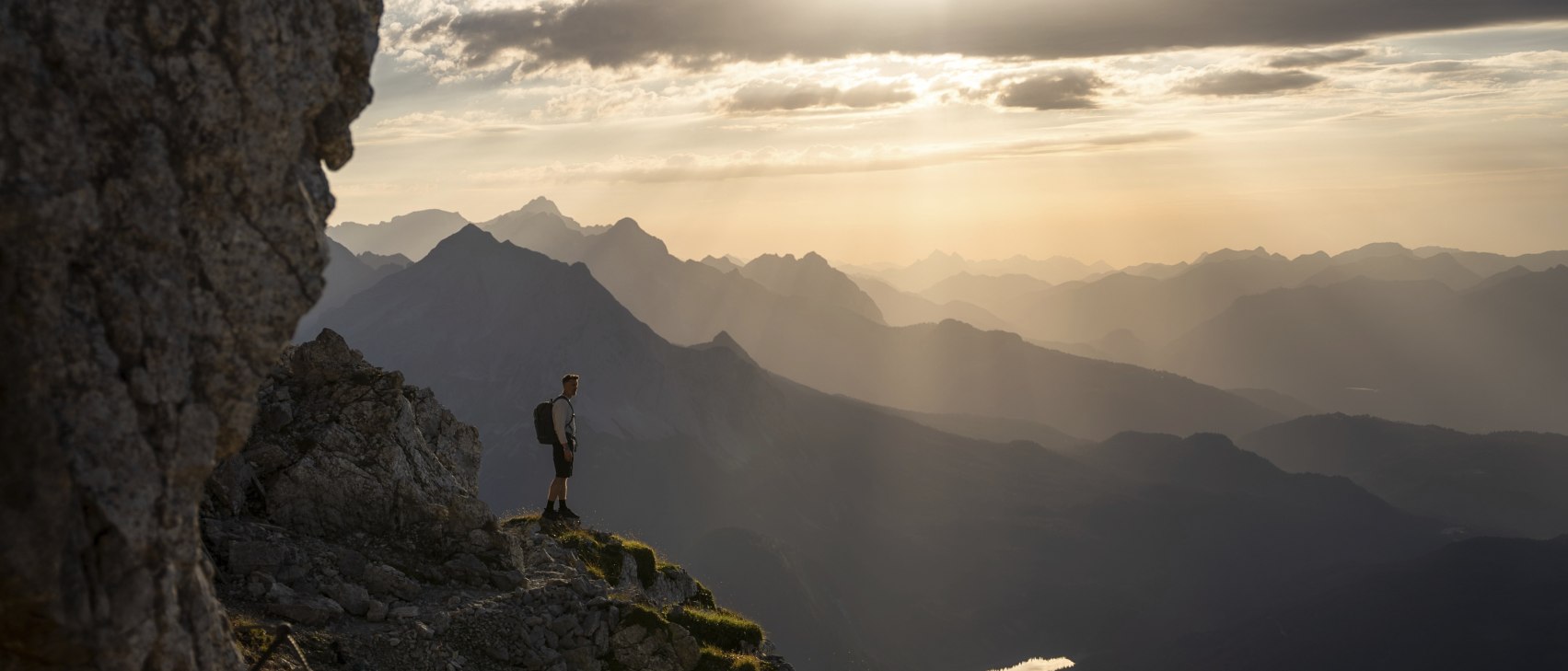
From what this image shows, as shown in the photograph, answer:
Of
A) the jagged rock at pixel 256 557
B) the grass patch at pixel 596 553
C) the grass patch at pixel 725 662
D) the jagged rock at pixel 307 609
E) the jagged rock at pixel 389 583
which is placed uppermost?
the jagged rock at pixel 256 557

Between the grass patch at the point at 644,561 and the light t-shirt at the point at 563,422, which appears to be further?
the grass patch at the point at 644,561

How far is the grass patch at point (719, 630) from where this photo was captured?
21.9m

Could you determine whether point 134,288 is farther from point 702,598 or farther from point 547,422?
point 702,598

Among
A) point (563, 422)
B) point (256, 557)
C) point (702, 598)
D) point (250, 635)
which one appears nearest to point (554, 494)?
point (563, 422)

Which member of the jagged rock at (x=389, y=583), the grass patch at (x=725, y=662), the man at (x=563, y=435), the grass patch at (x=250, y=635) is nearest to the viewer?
the grass patch at (x=250, y=635)

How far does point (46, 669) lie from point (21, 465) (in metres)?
2.10

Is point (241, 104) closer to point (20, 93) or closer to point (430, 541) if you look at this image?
point (20, 93)

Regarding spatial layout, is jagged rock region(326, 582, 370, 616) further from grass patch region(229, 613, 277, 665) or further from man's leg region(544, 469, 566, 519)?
man's leg region(544, 469, 566, 519)

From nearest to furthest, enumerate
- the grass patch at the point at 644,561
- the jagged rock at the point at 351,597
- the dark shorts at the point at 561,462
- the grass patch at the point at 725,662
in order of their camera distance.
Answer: the jagged rock at the point at 351,597 → the grass patch at the point at 725,662 → the dark shorts at the point at 561,462 → the grass patch at the point at 644,561

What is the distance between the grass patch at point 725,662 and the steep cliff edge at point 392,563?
0.11 feet

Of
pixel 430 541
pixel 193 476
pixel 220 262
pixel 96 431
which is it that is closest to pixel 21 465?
pixel 96 431

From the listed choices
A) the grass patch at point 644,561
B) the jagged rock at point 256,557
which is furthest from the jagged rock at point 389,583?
the grass patch at point 644,561

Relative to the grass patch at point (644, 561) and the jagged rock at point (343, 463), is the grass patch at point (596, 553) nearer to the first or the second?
the grass patch at point (644, 561)

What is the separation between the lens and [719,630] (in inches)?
875
